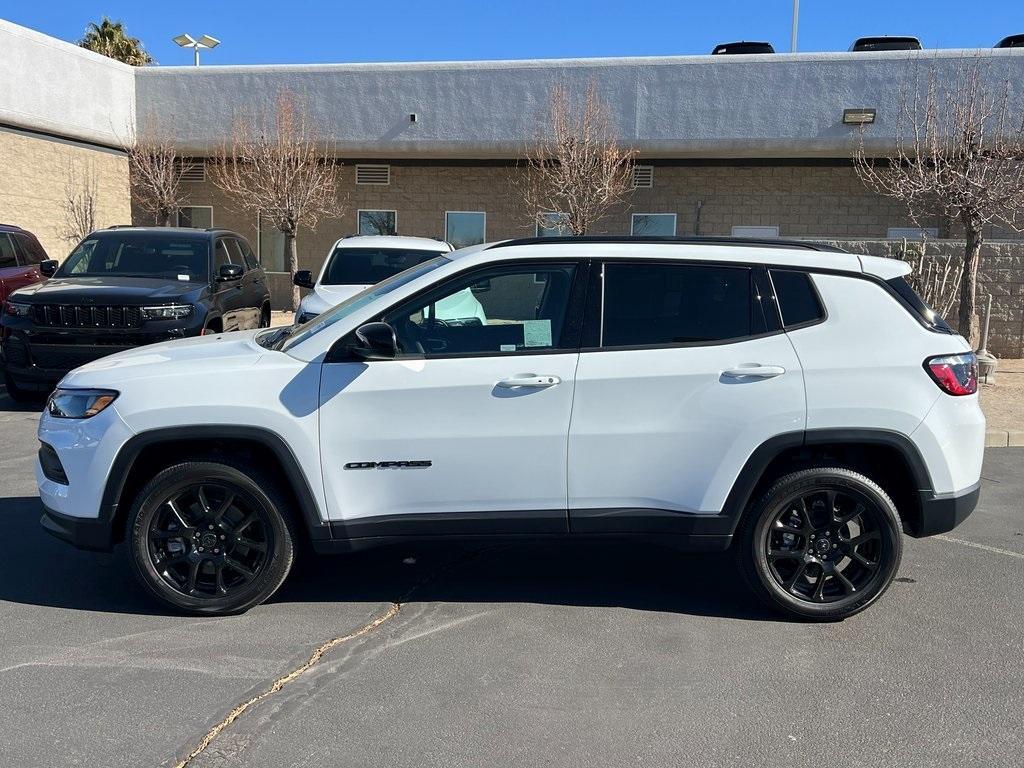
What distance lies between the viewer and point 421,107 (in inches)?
711

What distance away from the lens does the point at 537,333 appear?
444cm

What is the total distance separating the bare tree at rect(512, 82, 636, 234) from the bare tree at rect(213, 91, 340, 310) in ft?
13.9

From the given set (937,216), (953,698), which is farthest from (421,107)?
(953,698)

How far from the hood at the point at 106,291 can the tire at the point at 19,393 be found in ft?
3.02

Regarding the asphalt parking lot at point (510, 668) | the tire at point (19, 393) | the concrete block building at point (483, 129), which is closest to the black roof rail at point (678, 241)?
the asphalt parking lot at point (510, 668)

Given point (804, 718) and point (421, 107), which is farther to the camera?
point (421, 107)

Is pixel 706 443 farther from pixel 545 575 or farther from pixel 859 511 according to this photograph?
pixel 545 575

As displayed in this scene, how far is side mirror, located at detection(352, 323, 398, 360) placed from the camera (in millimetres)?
4195

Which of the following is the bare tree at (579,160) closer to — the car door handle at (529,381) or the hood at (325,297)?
the hood at (325,297)

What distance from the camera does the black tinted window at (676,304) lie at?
14.5 ft

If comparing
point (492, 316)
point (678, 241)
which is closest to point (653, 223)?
point (678, 241)

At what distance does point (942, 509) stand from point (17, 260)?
12.1 metres

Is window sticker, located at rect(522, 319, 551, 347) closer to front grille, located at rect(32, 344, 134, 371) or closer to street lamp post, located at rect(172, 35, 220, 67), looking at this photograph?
front grille, located at rect(32, 344, 134, 371)

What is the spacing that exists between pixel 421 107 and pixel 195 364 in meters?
14.7
